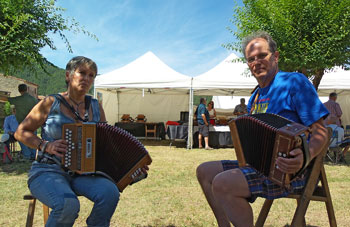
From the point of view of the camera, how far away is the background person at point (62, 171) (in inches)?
68.9

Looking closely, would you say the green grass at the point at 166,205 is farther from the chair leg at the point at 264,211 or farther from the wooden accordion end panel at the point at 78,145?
the wooden accordion end panel at the point at 78,145

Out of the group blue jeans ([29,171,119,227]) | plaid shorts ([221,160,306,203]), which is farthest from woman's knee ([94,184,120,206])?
plaid shorts ([221,160,306,203])

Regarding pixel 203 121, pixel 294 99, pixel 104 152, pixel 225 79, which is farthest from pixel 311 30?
pixel 104 152

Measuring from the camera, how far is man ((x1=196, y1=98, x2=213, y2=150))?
888 centimetres

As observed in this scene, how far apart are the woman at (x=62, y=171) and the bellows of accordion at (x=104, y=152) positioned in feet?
0.24

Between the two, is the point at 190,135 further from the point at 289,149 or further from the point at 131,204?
the point at 289,149

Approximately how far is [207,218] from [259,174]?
154 cm

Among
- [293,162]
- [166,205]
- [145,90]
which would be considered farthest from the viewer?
[145,90]

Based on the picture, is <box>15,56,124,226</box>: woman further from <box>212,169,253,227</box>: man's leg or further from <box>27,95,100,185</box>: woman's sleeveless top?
<box>212,169,253,227</box>: man's leg

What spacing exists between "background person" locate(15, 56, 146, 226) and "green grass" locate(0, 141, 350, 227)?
1125 mm

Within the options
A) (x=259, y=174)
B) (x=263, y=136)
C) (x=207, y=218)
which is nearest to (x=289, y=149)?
(x=263, y=136)

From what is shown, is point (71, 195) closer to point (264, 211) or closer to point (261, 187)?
point (261, 187)

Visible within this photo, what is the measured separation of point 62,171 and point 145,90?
476 inches

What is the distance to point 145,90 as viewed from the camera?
1394 cm
